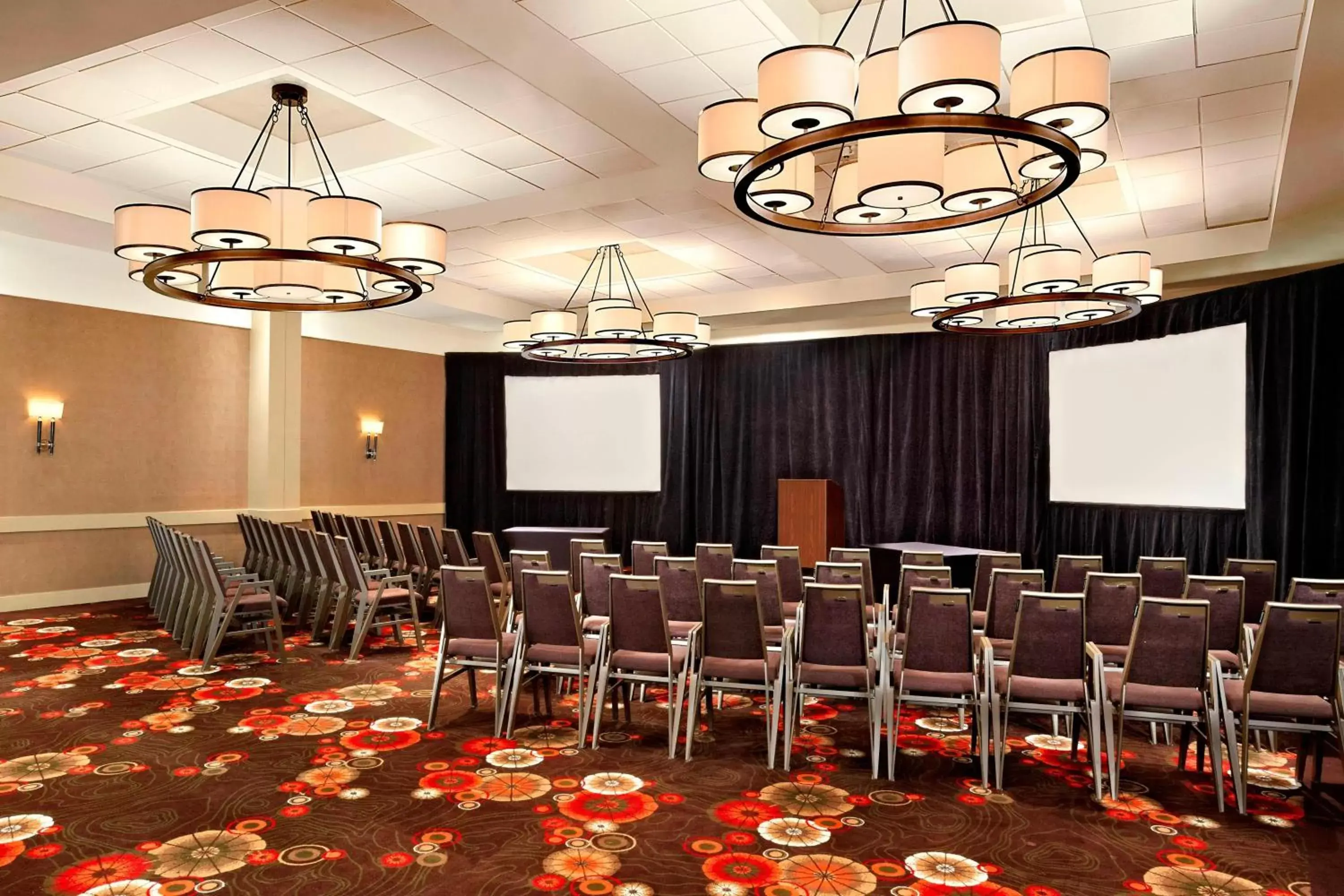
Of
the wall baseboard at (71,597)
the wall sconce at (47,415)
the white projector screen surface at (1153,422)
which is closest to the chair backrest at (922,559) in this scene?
the white projector screen surface at (1153,422)

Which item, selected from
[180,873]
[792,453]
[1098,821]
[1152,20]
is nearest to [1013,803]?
[1098,821]

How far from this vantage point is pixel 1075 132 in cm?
376

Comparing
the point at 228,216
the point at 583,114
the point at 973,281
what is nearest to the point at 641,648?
the point at 228,216

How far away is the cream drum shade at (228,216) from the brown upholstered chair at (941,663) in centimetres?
421

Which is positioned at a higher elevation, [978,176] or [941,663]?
[978,176]

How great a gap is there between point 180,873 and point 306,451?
9499mm

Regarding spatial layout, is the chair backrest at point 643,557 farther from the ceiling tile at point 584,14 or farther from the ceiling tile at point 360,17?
the ceiling tile at point 360,17

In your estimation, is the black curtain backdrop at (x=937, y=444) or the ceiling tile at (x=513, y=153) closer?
the ceiling tile at (x=513, y=153)

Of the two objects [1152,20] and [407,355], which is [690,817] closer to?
[1152,20]

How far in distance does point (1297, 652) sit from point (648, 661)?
3.17m

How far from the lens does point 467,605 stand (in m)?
5.36

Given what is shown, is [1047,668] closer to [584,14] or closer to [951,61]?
[951,61]

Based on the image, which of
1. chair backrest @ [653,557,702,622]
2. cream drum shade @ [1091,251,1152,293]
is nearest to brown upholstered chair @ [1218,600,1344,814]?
chair backrest @ [653,557,702,622]

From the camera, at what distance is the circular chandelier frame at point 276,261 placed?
524cm
